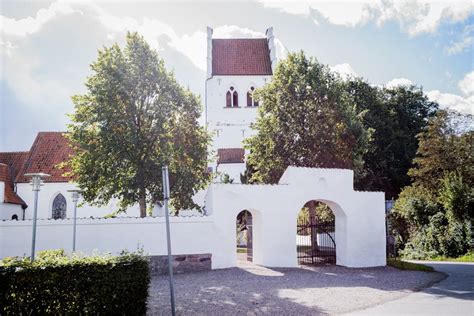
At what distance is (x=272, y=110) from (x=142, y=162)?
841cm

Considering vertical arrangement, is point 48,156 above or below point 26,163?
above

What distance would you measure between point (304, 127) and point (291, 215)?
7.50 metres

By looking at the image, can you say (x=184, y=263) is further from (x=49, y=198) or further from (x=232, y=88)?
(x=232, y=88)

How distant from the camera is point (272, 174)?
2375cm

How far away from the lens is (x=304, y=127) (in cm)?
2381

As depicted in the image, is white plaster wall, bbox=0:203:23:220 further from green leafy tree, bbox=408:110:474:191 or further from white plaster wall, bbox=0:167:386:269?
green leafy tree, bbox=408:110:474:191

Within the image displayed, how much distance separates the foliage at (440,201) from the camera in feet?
76.9

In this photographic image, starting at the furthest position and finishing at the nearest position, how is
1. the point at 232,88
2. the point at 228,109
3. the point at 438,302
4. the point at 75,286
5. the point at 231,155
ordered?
the point at 232,88, the point at 228,109, the point at 231,155, the point at 438,302, the point at 75,286

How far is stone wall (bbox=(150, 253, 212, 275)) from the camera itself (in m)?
15.9

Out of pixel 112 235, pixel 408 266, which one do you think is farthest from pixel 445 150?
pixel 112 235

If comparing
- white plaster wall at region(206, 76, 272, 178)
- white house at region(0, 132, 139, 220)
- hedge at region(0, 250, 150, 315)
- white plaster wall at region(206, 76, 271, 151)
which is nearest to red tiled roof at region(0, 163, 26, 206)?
white house at region(0, 132, 139, 220)

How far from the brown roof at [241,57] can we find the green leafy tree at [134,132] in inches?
943

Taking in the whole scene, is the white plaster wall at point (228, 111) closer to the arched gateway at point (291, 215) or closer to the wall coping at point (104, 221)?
the arched gateway at point (291, 215)

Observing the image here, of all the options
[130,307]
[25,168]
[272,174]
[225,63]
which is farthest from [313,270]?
[225,63]
